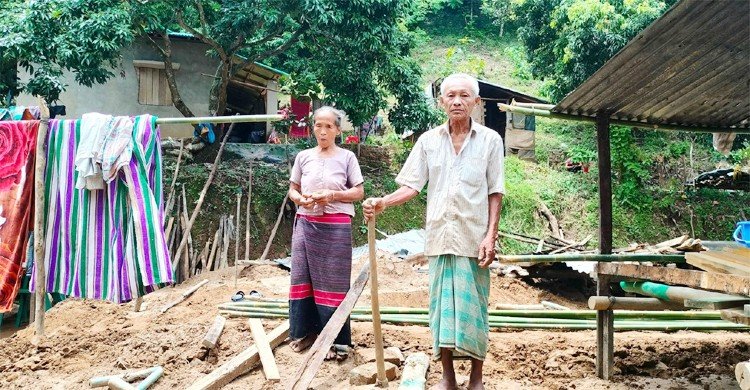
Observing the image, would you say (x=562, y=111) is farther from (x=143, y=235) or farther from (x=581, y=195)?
(x=581, y=195)

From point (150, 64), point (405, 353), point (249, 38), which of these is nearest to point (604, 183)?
Answer: point (405, 353)

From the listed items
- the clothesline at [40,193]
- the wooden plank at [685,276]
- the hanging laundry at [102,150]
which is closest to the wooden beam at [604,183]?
the wooden plank at [685,276]

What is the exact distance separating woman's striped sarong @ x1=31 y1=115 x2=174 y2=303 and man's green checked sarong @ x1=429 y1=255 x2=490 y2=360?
2074 millimetres

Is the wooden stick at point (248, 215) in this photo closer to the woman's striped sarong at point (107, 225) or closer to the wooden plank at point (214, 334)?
the wooden plank at point (214, 334)

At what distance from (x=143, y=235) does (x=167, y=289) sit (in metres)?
5.32

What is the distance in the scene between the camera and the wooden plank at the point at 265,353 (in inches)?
143

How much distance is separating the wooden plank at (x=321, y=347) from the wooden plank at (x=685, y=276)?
1579mm

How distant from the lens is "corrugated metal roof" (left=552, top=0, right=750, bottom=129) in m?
2.76

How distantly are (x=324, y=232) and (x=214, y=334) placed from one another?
1.28 meters

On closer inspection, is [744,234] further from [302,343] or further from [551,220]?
[551,220]

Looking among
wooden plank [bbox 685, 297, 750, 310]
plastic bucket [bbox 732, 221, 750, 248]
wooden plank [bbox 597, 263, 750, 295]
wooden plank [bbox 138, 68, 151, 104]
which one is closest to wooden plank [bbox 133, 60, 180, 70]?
wooden plank [bbox 138, 68, 151, 104]

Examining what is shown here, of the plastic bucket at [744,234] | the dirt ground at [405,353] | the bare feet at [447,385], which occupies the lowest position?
the dirt ground at [405,353]

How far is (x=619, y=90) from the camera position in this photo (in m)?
3.58

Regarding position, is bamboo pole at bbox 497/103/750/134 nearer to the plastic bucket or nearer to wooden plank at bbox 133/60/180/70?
the plastic bucket
